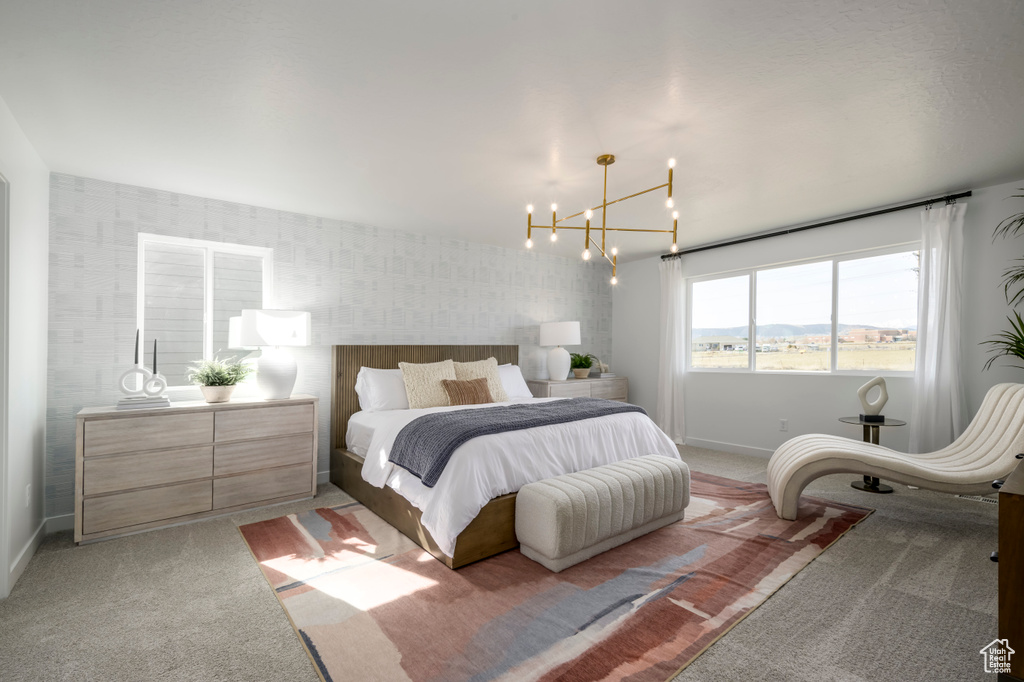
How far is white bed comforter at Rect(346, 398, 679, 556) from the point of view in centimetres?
255

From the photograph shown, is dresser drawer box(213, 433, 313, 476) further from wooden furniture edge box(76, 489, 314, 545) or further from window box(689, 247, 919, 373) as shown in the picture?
window box(689, 247, 919, 373)

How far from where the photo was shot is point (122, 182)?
342 cm

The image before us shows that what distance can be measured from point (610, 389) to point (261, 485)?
161 inches

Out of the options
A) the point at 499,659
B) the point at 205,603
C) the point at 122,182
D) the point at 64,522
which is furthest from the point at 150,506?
the point at 499,659

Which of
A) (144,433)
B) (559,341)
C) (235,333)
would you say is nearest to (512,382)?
(559,341)

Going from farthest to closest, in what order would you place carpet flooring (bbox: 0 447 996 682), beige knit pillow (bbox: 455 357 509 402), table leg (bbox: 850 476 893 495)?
1. beige knit pillow (bbox: 455 357 509 402)
2. table leg (bbox: 850 476 893 495)
3. carpet flooring (bbox: 0 447 996 682)

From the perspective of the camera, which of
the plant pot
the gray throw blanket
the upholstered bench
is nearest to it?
the upholstered bench

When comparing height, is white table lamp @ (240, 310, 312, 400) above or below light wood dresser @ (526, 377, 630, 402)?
above

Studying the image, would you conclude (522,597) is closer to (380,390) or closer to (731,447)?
(380,390)

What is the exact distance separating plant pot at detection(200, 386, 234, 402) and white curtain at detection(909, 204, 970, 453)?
5612 millimetres

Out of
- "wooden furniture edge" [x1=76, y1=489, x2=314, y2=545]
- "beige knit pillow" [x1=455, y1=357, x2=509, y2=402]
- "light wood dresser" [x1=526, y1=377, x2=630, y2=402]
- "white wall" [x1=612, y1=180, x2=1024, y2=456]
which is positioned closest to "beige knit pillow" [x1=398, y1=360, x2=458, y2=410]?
"beige knit pillow" [x1=455, y1=357, x2=509, y2=402]

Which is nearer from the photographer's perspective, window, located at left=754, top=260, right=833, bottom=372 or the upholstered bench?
the upholstered bench

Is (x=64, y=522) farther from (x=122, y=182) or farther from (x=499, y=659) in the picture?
(x=499, y=659)

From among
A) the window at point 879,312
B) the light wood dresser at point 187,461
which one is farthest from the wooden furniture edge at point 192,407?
the window at point 879,312
